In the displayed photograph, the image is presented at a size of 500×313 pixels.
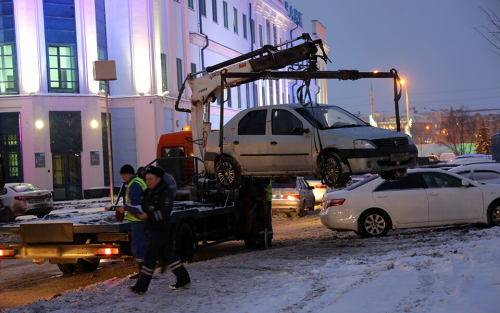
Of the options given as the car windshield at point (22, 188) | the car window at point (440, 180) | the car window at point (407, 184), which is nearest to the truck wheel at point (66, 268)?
the car window at point (407, 184)

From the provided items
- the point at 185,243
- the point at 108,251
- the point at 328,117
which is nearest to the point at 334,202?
the point at 328,117

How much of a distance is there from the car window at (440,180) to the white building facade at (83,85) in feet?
55.2

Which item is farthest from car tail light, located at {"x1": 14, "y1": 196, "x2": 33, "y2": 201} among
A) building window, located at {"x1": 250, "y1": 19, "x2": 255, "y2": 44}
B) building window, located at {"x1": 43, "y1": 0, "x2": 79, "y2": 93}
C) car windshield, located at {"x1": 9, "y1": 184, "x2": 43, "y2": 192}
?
building window, located at {"x1": 250, "y1": 19, "x2": 255, "y2": 44}

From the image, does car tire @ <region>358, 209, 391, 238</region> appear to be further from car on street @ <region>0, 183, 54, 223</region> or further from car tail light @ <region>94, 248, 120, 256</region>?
car on street @ <region>0, 183, 54, 223</region>

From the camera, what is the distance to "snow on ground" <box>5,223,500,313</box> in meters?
6.66

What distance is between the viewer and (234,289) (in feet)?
26.1

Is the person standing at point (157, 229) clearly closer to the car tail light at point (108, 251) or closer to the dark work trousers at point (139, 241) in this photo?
the dark work trousers at point (139, 241)

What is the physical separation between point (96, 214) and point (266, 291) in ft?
15.0

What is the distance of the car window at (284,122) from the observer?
11195 mm

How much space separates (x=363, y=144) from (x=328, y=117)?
56.1 inches

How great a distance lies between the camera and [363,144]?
398 inches

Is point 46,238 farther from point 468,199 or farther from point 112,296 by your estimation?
point 468,199

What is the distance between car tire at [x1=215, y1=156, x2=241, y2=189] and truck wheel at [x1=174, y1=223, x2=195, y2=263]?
1188 millimetres

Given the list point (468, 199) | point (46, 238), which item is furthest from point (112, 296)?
point (468, 199)
